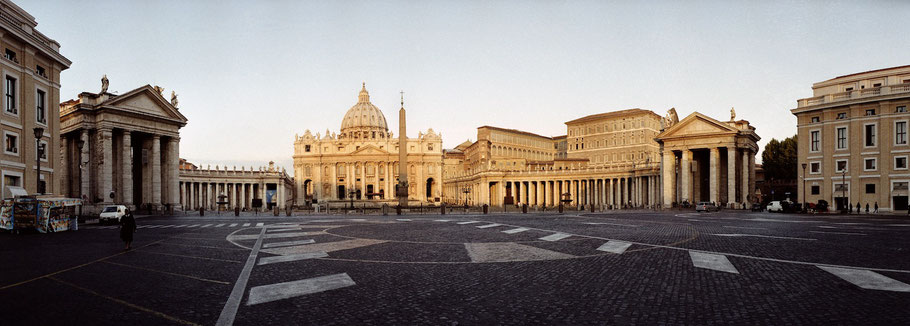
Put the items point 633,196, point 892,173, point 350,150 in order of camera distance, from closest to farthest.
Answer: point 892,173 < point 633,196 < point 350,150

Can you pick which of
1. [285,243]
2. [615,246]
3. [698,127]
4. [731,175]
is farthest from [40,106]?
[731,175]

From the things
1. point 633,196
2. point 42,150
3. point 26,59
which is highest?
point 26,59

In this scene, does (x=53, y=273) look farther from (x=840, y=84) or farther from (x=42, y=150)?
(x=840, y=84)

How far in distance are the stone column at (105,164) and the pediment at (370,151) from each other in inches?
3522

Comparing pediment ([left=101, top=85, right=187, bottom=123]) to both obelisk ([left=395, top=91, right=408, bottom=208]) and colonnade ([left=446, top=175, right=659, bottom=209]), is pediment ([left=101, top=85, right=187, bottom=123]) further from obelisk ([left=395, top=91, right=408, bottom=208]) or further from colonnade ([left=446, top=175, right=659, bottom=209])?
colonnade ([left=446, top=175, right=659, bottom=209])

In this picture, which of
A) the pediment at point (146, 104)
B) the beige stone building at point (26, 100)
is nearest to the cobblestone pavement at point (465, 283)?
the beige stone building at point (26, 100)

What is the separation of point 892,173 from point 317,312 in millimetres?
57240

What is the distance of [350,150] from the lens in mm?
139625

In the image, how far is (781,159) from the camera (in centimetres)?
8956

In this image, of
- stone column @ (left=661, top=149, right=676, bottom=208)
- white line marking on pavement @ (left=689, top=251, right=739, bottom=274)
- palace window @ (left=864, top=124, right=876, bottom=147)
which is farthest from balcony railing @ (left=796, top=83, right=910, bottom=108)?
white line marking on pavement @ (left=689, top=251, right=739, bottom=274)

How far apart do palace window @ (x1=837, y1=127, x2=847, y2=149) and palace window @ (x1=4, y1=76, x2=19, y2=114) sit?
6493cm

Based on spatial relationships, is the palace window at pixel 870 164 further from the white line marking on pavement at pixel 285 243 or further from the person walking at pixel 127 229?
the person walking at pixel 127 229

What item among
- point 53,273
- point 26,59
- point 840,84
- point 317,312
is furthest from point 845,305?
point 840,84

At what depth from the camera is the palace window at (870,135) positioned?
4838 cm
